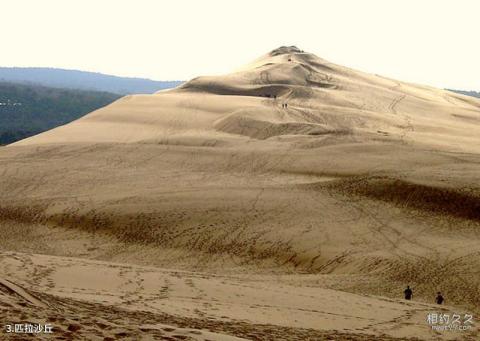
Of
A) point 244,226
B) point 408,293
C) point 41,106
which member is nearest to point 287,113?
point 244,226

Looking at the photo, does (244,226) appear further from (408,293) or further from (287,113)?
(287,113)

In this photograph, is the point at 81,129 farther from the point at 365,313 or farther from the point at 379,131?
the point at 365,313

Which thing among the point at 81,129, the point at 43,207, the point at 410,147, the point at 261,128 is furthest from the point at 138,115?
the point at 43,207

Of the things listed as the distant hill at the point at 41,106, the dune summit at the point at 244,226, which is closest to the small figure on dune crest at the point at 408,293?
the dune summit at the point at 244,226

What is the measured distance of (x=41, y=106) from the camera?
513ft

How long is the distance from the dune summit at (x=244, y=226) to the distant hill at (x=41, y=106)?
88625 millimetres

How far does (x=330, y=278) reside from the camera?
17.8 metres

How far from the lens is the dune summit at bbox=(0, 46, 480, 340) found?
1122 centimetres

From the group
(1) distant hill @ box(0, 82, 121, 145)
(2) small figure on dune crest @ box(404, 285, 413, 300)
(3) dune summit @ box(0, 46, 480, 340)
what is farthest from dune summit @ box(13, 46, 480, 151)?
(1) distant hill @ box(0, 82, 121, 145)

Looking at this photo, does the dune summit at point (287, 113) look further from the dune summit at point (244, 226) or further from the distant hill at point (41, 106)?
the distant hill at point (41, 106)

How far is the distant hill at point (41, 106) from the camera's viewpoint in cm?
13638

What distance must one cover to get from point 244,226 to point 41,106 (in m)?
142

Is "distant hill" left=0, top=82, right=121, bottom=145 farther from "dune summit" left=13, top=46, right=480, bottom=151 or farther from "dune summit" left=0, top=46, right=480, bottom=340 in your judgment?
"dune summit" left=0, top=46, right=480, bottom=340

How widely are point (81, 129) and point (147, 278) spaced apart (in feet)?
123
